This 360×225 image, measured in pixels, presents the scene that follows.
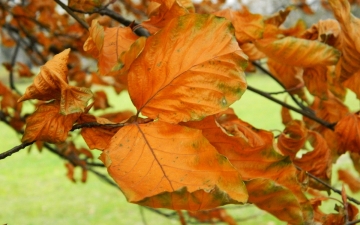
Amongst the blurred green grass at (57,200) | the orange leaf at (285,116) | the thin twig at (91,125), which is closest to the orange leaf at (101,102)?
the orange leaf at (285,116)

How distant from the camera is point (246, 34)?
75cm

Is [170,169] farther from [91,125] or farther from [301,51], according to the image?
[301,51]

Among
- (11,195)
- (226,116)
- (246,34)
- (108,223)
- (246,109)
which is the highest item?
(246,34)

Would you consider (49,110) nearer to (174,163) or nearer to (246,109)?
(174,163)

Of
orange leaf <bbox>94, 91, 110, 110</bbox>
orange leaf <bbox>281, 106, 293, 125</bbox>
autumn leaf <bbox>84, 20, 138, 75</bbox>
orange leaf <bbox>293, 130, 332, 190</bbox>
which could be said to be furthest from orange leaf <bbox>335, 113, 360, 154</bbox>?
orange leaf <bbox>94, 91, 110, 110</bbox>

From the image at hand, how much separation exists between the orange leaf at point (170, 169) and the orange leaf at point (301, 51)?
0.98ft

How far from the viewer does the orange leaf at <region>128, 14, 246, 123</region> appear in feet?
1.63

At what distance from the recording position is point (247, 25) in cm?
75

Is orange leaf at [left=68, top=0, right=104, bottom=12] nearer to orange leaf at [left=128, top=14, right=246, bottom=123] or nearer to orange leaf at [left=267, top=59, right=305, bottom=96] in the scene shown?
orange leaf at [left=128, top=14, right=246, bottom=123]

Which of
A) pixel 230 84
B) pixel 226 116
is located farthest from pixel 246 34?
pixel 230 84

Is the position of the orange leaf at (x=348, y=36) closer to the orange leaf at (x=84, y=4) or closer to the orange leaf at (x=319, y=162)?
the orange leaf at (x=319, y=162)

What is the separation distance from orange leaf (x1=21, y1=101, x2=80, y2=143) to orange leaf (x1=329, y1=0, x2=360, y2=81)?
15.1 inches

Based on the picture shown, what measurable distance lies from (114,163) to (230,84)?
0.15m

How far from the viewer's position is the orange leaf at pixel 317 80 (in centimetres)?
84
